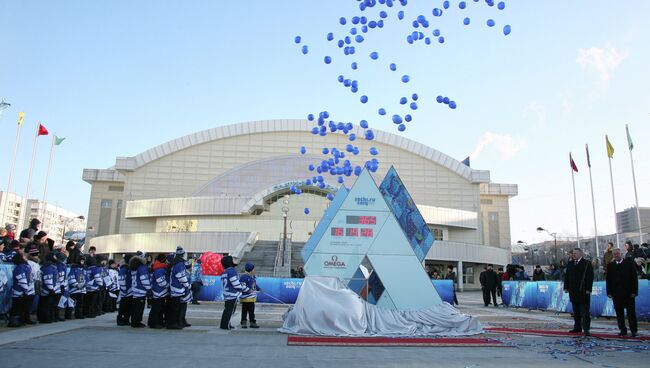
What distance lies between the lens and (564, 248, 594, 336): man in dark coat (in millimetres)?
9891

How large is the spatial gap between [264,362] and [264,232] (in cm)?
3642

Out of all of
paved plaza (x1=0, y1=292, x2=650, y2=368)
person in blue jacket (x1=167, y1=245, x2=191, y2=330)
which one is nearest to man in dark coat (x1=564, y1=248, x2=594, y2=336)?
paved plaza (x1=0, y1=292, x2=650, y2=368)

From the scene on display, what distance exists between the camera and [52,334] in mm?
8289

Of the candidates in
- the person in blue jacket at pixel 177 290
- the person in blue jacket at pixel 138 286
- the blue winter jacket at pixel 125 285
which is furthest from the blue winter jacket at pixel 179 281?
the blue winter jacket at pixel 125 285

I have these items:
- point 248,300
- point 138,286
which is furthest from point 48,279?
point 248,300

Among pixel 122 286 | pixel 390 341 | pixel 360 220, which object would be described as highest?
pixel 360 220

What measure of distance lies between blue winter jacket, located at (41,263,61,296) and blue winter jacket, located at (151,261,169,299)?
2122 millimetres

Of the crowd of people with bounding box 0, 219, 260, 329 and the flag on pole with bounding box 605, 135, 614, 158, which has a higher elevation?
the flag on pole with bounding box 605, 135, 614, 158

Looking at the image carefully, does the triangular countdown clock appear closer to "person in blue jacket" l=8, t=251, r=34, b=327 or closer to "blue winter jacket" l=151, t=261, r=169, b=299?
"blue winter jacket" l=151, t=261, r=169, b=299

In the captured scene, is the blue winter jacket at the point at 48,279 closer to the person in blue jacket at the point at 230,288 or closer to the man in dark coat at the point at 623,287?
the person in blue jacket at the point at 230,288

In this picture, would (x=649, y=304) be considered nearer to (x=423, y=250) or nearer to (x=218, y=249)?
(x=423, y=250)

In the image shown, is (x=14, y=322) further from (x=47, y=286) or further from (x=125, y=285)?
(x=125, y=285)

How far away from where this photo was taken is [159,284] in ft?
33.4

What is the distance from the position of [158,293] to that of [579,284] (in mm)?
9200
